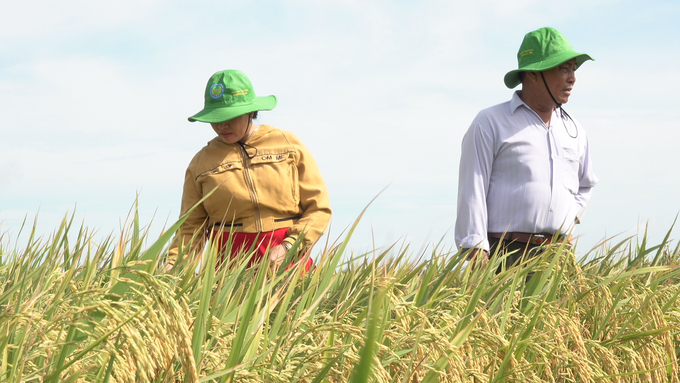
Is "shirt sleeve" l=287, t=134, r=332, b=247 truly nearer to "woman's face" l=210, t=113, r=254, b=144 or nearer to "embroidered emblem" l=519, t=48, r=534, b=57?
"woman's face" l=210, t=113, r=254, b=144

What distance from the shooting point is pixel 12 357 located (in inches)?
69.2

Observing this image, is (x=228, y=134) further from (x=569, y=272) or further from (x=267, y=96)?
(x=569, y=272)

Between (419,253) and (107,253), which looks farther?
(419,253)

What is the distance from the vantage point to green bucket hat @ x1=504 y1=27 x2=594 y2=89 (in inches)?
147

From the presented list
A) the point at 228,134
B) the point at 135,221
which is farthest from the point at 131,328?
the point at 228,134

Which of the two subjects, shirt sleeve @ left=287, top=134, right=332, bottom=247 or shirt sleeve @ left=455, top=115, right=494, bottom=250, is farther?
shirt sleeve @ left=455, top=115, right=494, bottom=250

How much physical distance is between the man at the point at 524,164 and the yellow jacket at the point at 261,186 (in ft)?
2.76

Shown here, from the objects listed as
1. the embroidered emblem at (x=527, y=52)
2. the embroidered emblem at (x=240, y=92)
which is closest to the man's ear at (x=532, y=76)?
the embroidered emblem at (x=527, y=52)

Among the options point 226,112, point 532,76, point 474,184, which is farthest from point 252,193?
point 532,76

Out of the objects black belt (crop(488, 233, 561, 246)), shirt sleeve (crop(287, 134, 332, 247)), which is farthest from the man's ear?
shirt sleeve (crop(287, 134, 332, 247))

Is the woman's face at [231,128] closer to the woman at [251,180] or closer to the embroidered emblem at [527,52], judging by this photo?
the woman at [251,180]

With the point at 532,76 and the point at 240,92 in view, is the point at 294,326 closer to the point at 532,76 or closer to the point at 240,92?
the point at 240,92

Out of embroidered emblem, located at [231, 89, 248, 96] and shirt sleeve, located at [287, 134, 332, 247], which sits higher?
embroidered emblem, located at [231, 89, 248, 96]

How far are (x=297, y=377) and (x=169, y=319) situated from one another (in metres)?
0.49
